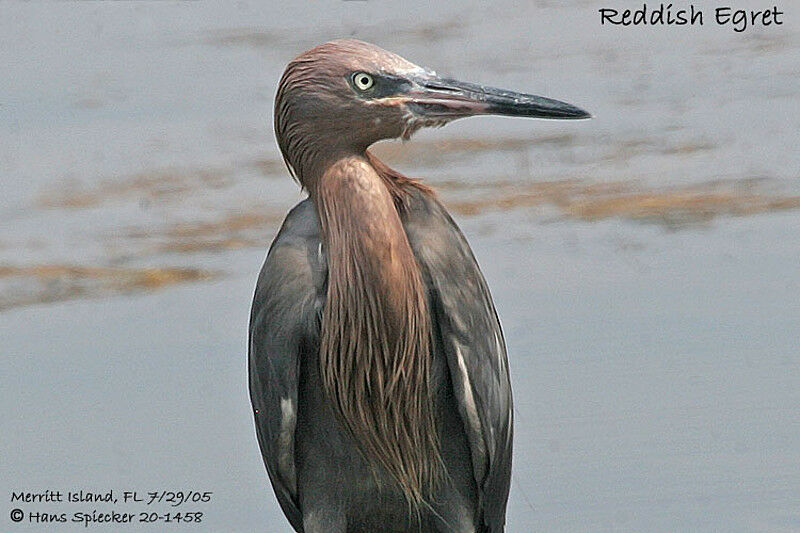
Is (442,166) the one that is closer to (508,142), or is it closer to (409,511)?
(508,142)

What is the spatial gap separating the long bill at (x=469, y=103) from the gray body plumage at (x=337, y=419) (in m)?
0.30

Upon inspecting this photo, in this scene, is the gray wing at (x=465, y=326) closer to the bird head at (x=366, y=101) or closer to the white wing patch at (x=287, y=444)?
the bird head at (x=366, y=101)

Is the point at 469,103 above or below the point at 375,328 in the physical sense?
above

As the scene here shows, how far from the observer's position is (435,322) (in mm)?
4992

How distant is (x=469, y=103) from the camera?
4.83 m

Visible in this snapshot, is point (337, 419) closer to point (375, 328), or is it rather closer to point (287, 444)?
point (287, 444)

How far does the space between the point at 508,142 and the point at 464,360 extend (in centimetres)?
423

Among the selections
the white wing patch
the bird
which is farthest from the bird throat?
the white wing patch

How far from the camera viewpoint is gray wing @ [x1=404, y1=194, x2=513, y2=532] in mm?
4902

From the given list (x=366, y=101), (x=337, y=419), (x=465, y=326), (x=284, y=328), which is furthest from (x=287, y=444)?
(x=366, y=101)

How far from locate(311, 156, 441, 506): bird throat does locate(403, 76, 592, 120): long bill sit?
22 centimetres

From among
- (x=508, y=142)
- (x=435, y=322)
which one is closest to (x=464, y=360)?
(x=435, y=322)

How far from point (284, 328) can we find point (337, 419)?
314mm

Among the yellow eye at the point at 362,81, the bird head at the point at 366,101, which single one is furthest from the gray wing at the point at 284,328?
the yellow eye at the point at 362,81
